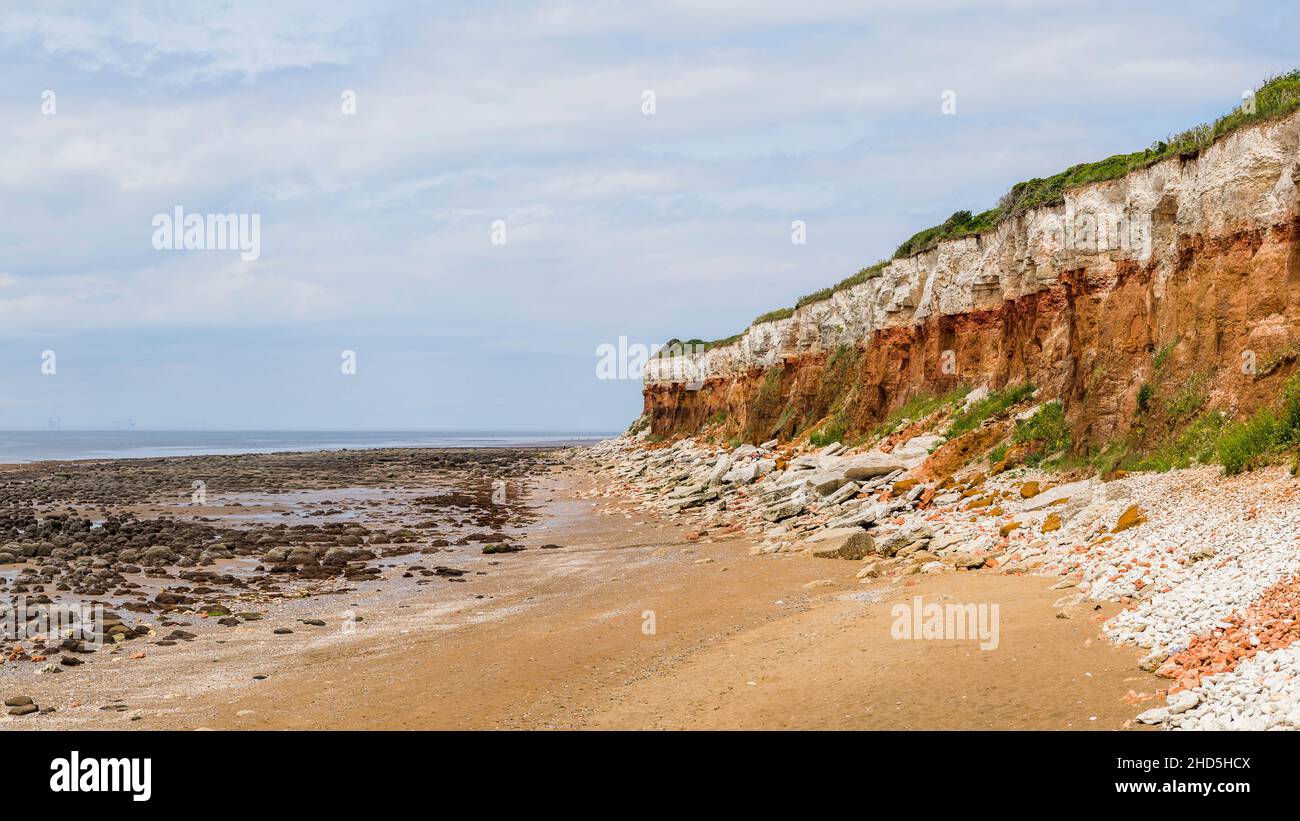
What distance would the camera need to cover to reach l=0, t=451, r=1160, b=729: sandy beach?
30.8 feet

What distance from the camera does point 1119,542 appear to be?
42.9ft

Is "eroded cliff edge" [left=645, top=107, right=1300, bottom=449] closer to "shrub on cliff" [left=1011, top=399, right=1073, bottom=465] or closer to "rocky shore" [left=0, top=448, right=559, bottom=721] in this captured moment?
"shrub on cliff" [left=1011, top=399, right=1073, bottom=465]

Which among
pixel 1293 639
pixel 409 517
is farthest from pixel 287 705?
pixel 409 517

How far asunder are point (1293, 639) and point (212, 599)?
18578 millimetres

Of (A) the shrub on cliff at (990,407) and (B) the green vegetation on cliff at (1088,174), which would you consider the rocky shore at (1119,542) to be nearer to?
(A) the shrub on cliff at (990,407)

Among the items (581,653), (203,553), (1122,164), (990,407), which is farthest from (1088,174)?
(203,553)

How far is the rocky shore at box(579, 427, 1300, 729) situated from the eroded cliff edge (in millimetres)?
2684

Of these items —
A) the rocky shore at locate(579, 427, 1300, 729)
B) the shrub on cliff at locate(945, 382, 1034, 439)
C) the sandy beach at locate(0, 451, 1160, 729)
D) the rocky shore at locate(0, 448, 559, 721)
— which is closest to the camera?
the rocky shore at locate(579, 427, 1300, 729)

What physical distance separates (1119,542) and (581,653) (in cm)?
801

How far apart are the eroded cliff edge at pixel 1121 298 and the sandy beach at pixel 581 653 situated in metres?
6.76

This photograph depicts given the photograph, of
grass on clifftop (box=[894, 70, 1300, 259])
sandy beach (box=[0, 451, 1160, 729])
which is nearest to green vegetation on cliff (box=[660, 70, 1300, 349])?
grass on clifftop (box=[894, 70, 1300, 259])

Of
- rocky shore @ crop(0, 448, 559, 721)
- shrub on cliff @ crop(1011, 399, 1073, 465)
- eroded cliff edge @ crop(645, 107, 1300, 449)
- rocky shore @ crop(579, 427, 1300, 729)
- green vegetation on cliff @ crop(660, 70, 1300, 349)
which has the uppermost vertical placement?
green vegetation on cliff @ crop(660, 70, 1300, 349)

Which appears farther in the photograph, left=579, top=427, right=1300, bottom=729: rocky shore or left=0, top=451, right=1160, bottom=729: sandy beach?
left=0, top=451, right=1160, bottom=729: sandy beach

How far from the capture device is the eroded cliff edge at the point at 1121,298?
1599 centimetres
